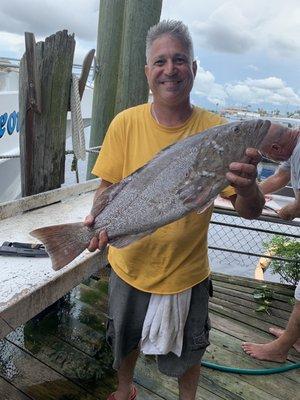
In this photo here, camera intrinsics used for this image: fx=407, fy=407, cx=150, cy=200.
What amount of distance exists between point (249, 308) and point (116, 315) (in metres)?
2.55

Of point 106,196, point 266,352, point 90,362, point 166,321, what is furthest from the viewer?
point 266,352

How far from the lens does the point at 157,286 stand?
2.16m

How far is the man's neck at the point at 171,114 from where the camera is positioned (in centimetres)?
207

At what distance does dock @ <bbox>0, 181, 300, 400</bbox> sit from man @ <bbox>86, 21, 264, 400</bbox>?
495 mm

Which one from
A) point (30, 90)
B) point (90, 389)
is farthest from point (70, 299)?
point (30, 90)

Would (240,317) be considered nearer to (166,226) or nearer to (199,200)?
(166,226)

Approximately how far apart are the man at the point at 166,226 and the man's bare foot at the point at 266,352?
1.47 metres

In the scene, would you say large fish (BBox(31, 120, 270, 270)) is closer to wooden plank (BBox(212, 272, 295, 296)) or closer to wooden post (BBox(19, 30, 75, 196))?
wooden post (BBox(19, 30, 75, 196))

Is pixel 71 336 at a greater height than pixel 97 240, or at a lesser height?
lesser

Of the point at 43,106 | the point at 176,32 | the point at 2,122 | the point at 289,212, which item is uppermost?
the point at 176,32

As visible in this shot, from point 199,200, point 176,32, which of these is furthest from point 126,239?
point 176,32

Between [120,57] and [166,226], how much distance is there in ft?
10.2

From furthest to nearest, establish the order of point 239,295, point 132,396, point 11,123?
point 11,123, point 239,295, point 132,396

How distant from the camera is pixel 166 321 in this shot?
2.18 m
